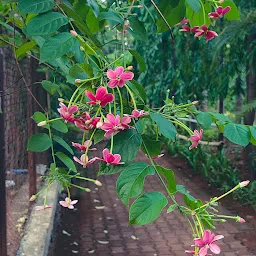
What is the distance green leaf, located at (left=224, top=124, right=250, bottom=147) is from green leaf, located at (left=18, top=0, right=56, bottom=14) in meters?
0.45

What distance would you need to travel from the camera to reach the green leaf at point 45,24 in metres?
0.95

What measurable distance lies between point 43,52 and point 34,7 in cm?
12

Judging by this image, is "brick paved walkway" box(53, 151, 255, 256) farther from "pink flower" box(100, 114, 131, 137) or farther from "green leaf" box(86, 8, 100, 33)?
"pink flower" box(100, 114, 131, 137)

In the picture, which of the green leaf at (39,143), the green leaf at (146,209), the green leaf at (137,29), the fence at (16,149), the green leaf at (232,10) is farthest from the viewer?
the fence at (16,149)

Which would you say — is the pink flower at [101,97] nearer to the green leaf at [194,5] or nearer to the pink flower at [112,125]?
the pink flower at [112,125]

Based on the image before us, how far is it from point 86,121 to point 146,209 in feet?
0.66

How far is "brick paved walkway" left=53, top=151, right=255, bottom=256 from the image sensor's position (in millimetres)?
4121

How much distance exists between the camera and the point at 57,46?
921 mm

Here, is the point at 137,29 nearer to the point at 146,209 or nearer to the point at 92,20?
the point at 92,20

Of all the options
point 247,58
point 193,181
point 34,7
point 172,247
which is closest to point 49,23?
point 34,7

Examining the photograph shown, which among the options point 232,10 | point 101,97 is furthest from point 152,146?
point 232,10

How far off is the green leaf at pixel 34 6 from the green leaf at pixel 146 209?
420 millimetres

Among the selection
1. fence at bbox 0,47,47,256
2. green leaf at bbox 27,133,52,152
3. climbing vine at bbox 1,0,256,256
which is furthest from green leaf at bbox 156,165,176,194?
fence at bbox 0,47,47,256

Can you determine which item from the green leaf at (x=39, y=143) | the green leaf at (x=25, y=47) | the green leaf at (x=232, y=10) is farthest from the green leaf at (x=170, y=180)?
the green leaf at (x=25, y=47)
